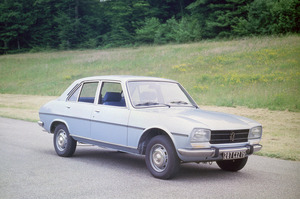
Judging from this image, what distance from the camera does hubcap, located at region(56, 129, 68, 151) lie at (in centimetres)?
799

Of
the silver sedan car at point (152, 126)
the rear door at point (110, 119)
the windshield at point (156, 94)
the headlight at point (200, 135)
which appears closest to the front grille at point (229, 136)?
the silver sedan car at point (152, 126)

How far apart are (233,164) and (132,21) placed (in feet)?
197

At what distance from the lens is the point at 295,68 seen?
22.4 m

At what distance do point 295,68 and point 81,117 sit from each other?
59.9 feet

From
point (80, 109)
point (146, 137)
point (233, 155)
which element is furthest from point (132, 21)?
point (233, 155)

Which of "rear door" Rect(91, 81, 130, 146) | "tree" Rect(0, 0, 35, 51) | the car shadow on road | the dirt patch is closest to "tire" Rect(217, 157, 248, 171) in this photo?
the car shadow on road

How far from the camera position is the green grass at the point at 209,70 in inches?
775

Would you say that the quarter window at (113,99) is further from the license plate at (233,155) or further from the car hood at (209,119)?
the license plate at (233,155)

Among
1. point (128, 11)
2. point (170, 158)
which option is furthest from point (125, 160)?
point (128, 11)

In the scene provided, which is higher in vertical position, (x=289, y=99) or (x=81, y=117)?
(x=81, y=117)

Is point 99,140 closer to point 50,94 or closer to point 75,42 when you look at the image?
point 50,94

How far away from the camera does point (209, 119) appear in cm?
602

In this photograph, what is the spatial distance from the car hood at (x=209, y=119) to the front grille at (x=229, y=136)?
7cm

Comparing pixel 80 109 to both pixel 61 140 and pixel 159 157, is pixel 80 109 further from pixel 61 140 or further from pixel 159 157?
pixel 159 157
